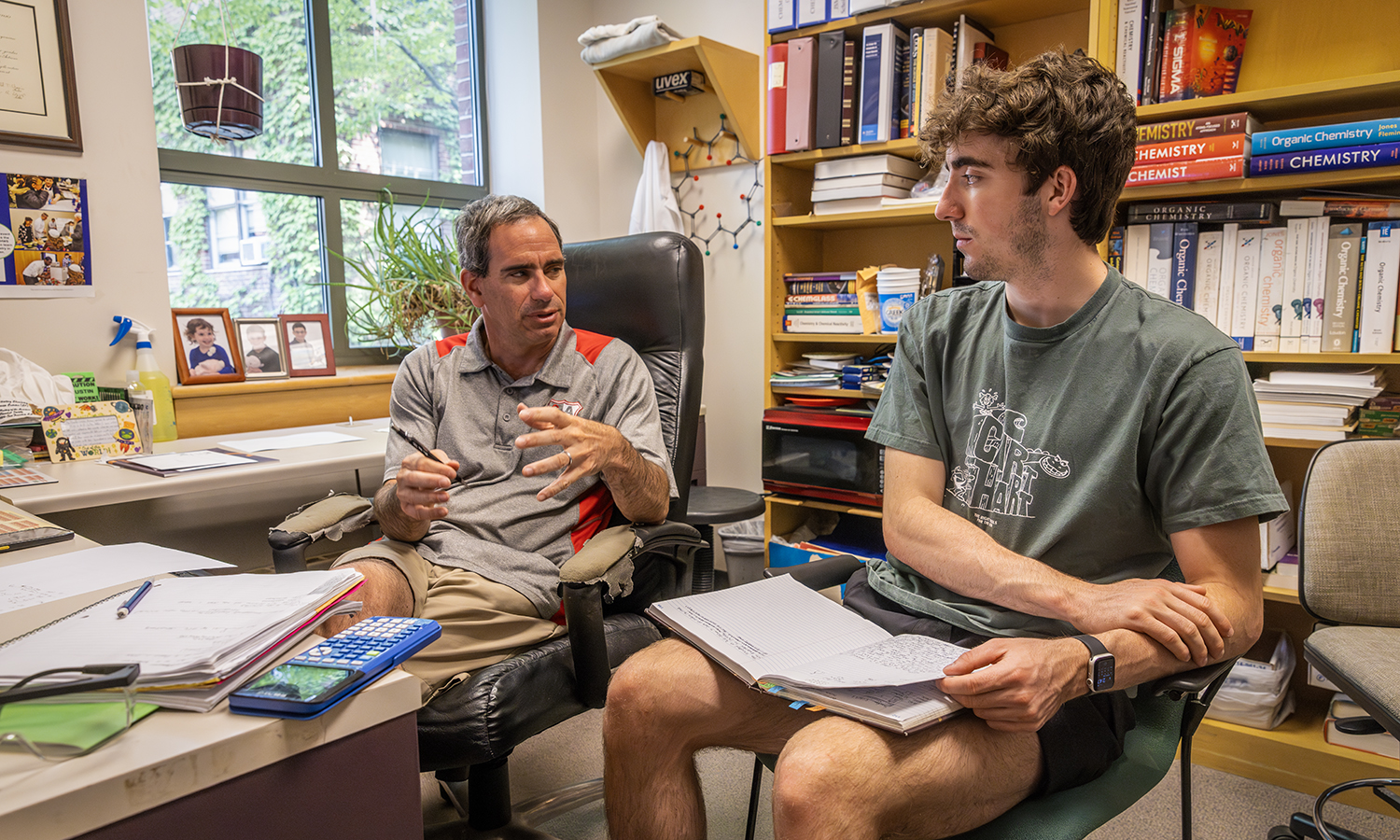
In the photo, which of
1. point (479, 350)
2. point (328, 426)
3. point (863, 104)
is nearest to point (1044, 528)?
point (479, 350)

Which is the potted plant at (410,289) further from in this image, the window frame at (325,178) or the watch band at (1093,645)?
the watch band at (1093,645)

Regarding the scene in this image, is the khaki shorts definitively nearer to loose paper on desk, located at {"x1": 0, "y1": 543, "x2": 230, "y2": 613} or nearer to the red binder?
loose paper on desk, located at {"x1": 0, "y1": 543, "x2": 230, "y2": 613}

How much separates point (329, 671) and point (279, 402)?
6.77 ft

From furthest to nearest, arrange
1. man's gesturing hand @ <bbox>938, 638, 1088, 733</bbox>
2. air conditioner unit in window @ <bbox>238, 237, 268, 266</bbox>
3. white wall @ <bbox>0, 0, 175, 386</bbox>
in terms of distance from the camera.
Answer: air conditioner unit in window @ <bbox>238, 237, 268, 266</bbox>
white wall @ <bbox>0, 0, 175, 386</bbox>
man's gesturing hand @ <bbox>938, 638, 1088, 733</bbox>

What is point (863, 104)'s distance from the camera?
8.00ft

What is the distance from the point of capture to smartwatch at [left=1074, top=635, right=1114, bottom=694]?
3.13 ft

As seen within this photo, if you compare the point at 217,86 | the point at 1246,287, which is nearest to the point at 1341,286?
the point at 1246,287

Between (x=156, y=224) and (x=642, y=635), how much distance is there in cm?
179

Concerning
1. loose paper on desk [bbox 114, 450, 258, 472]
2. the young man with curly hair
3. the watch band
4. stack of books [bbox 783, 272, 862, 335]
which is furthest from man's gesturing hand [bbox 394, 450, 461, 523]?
stack of books [bbox 783, 272, 862, 335]

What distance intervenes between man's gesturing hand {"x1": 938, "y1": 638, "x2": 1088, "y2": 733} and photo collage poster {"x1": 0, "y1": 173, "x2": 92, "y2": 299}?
7.48 ft

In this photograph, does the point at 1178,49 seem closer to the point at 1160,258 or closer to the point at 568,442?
the point at 1160,258

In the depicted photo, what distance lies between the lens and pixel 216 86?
218 cm

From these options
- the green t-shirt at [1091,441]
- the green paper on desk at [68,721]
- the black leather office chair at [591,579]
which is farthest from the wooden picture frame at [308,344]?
the green paper on desk at [68,721]

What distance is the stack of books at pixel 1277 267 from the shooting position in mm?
1857
